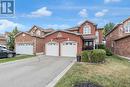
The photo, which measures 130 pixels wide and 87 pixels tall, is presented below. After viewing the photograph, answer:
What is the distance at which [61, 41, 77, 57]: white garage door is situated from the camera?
114ft

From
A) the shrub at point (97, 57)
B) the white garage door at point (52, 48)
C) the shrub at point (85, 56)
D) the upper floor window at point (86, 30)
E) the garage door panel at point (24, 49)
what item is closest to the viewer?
the shrub at point (97, 57)

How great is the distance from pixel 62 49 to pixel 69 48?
1.32 m

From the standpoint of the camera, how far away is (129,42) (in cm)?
3250

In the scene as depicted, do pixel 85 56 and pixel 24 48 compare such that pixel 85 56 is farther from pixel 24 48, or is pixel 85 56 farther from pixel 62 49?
pixel 24 48

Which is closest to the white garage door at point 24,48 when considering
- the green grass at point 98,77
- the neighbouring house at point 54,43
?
the neighbouring house at point 54,43

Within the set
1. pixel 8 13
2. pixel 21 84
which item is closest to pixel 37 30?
pixel 8 13

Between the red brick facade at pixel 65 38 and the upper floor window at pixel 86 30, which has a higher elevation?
the upper floor window at pixel 86 30

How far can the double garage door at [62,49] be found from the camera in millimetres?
34875

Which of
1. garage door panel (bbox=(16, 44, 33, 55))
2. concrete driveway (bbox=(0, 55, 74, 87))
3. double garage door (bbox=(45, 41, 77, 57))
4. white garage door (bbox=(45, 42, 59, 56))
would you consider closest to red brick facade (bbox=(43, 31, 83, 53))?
double garage door (bbox=(45, 41, 77, 57))

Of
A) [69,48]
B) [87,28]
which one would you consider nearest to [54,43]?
[69,48]

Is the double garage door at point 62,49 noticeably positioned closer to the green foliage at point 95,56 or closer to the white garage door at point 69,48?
the white garage door at point 69,48

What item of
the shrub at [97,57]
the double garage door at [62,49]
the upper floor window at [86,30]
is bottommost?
the shrub at [97,57]

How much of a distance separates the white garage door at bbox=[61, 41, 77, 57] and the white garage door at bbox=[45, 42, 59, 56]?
1.16m

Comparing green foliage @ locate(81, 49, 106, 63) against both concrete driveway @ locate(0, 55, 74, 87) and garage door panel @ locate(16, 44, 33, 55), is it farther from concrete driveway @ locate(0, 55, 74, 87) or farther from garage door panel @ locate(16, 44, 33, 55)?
garage door panel @ locate(16, 44, 33, 55)
